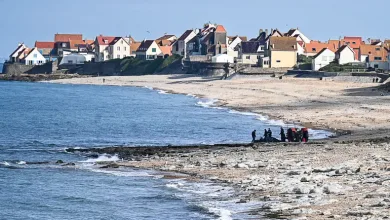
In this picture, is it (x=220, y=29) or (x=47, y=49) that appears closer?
(x=220, y=29)

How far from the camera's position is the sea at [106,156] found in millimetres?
23609

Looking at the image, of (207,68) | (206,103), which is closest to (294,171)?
(206,103)

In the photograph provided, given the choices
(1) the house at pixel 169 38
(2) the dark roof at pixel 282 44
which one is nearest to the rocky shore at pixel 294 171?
(2) the dark roof at pixel 282 44

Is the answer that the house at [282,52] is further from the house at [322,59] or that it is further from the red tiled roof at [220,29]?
the red tiled roof at [220,29]

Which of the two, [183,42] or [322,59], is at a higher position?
[183,42]

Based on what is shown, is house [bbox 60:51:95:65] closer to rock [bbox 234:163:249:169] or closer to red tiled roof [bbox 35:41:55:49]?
red tiled roof [bbox 35:41:55:49]

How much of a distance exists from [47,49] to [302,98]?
346 ft

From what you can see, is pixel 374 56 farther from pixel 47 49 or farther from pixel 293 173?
pixel 293 173

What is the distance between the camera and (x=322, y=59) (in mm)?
109500

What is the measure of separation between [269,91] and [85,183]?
57761 mm

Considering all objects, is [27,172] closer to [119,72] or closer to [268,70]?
[268,70]

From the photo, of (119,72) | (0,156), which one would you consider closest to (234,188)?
(0,156)

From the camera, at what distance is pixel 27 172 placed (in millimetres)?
31422

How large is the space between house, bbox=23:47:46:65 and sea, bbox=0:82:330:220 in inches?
2967
